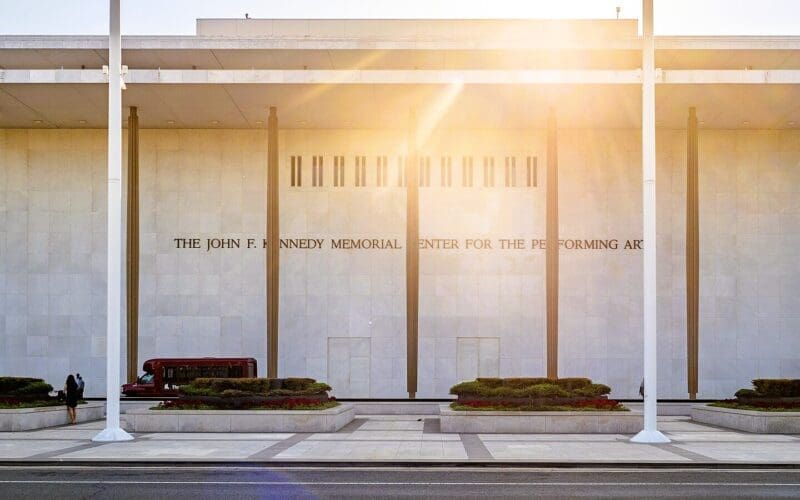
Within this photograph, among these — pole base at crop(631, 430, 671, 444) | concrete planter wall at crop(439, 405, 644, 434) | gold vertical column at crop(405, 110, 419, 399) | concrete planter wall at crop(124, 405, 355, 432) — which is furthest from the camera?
gold vertical column at crop(405, 110, 419, 399)

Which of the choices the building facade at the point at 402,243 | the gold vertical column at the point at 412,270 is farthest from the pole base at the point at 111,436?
the building facade at the point at 402,243

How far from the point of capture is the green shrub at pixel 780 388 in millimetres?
28547

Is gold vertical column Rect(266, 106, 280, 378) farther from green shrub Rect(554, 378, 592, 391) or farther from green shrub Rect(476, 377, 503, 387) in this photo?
green shrub Rect(554, 378, 592, 391)

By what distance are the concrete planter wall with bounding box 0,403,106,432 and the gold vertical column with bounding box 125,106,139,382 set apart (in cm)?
640

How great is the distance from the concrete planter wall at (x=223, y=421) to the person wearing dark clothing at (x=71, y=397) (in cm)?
310

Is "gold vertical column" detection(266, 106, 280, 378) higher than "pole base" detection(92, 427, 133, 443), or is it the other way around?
"gold vertical column" detection(266, 106, 280, 378)

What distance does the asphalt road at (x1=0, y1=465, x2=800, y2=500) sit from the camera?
15.7 meters

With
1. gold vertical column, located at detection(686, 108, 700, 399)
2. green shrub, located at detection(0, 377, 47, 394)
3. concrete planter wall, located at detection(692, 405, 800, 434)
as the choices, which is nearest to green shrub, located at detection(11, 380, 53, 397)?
green shrub, located at detection(0, 377, 47, 394)

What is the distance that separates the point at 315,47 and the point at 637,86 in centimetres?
1201

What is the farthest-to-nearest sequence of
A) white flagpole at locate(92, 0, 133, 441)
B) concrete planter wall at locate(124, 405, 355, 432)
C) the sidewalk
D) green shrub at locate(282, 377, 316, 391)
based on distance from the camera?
green shrub at locate(282, 377, 316, 391), concrete planter wall at locate(124, 405, 355, 432), white flagpole at locate(92, 0, 133, 441), the sidewalk

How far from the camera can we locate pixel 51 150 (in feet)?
140

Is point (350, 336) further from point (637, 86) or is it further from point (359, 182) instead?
point (637, 86)

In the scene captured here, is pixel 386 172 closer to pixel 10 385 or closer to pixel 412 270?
pixel 412 270

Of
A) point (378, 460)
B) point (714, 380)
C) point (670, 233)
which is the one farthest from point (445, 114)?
point (378, 460)
